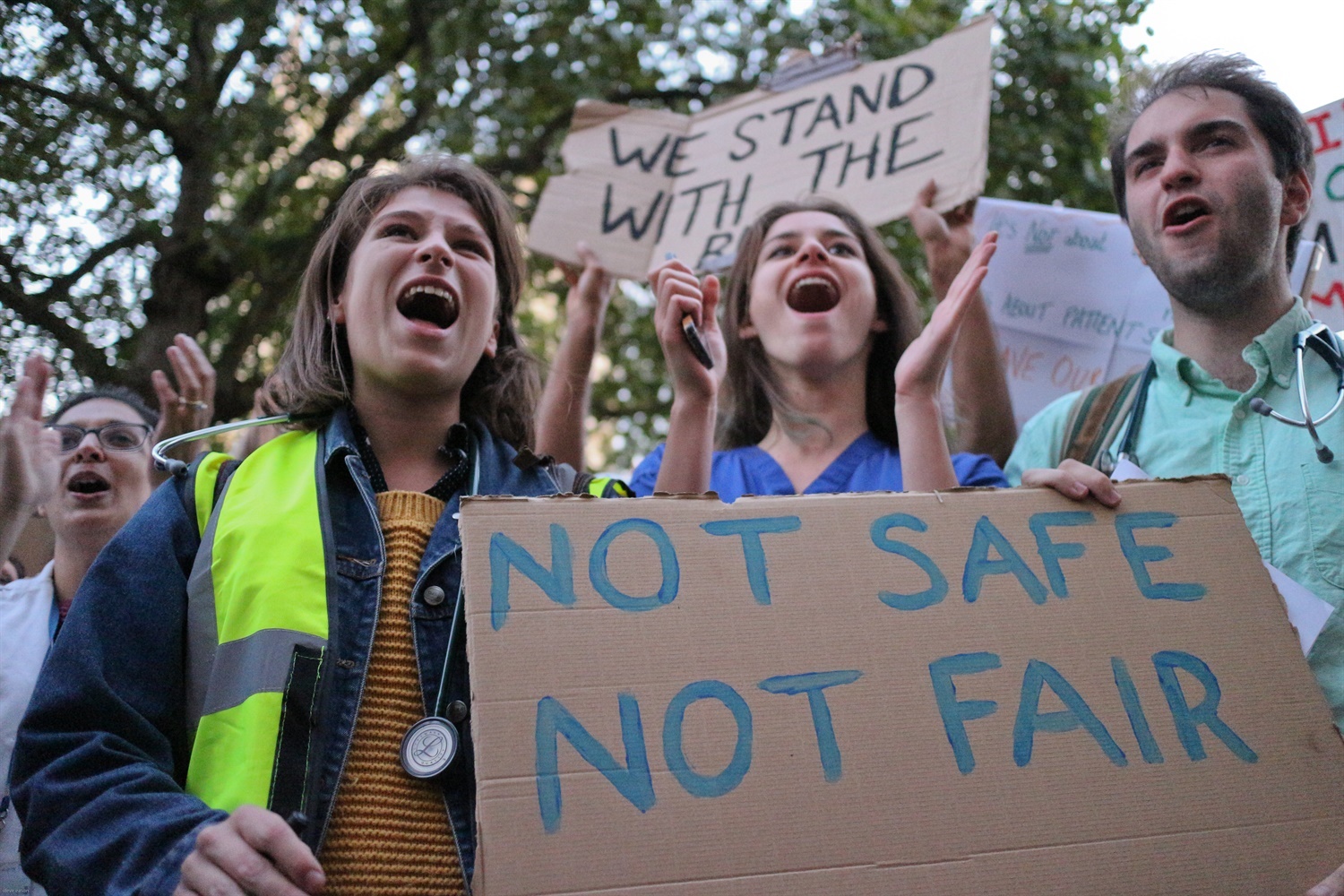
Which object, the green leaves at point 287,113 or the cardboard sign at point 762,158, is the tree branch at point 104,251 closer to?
the green leaves at point 287,113

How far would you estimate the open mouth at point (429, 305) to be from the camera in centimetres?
205

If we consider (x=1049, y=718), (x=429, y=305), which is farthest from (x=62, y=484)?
(x=1049, y=718)

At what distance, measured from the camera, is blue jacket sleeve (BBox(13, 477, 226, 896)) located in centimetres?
139

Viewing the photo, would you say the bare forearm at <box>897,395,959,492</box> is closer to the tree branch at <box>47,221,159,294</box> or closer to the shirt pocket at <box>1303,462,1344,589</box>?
the shirt pocket at <box>1303,462,1344,589</box>

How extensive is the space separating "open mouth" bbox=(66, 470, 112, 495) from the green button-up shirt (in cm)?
232

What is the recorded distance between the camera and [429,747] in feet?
5.09

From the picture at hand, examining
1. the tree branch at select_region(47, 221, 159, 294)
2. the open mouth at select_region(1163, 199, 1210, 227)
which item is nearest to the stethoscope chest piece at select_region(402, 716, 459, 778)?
the open mouth at select_region(1163, 199, 1210, 227)

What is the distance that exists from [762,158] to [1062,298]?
0.99 meters

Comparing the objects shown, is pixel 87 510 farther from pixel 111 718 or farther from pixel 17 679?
pixel 111 718

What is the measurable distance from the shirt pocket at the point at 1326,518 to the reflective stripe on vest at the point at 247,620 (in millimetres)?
1681

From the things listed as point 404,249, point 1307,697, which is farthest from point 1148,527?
point 404,249

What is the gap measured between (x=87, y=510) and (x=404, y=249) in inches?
52.3

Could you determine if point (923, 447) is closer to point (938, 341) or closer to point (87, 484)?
point (938, 341)

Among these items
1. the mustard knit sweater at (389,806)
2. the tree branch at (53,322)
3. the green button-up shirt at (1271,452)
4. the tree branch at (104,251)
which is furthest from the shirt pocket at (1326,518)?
the tree branch at (104,251)
